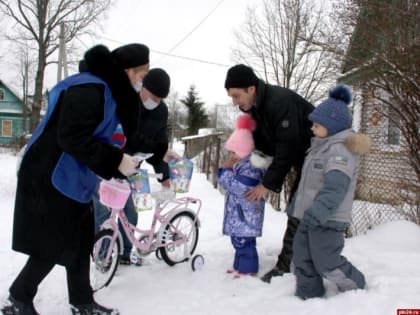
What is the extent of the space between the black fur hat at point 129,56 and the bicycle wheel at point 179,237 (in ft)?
5.76

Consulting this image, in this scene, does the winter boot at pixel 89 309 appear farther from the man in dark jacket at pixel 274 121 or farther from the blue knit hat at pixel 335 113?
the blue knit hat at pixel 335 113

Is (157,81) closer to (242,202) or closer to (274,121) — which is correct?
(274,121)

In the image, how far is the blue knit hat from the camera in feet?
9.25

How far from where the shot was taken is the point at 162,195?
11.8 ft

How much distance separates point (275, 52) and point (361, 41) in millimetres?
13879

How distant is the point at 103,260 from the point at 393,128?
3.60m

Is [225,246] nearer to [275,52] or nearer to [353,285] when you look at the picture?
[353,285]

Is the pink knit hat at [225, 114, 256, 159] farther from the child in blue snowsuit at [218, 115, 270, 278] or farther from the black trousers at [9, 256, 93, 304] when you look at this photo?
the black trousers at [9, 256, 93, 304]

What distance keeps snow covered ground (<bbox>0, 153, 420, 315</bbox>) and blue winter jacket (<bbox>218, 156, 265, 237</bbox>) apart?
1.45ft

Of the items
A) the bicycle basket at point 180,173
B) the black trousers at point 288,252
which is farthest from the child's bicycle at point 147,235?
the black trousers at point 288,252

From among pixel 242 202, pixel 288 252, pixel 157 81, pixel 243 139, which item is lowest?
pixel 288 252

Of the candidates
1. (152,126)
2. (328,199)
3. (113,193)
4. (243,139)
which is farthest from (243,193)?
(113,193)

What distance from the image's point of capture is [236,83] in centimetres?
327

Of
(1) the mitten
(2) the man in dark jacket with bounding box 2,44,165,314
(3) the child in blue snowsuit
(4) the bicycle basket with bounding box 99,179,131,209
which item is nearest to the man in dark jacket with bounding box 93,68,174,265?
(3) the child in blue snowsuit
